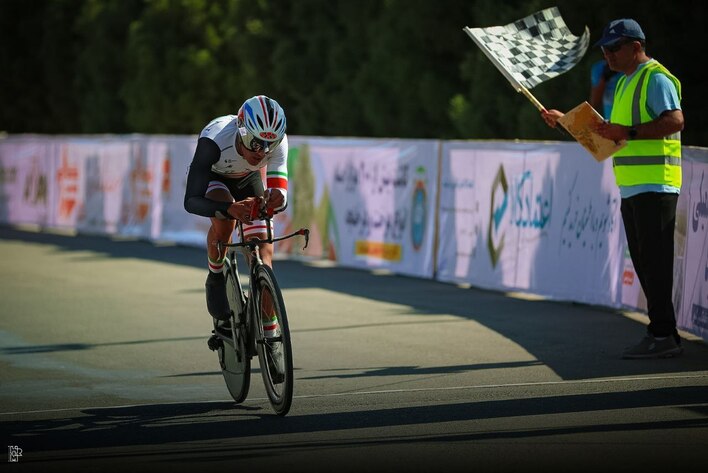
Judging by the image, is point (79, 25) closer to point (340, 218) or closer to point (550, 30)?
point (340, 218)

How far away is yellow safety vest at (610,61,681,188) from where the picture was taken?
10.8m

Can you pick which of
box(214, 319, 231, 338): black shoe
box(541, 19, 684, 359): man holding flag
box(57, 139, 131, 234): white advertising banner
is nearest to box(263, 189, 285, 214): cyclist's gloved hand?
box(214, 319, 231, 338): black shoe

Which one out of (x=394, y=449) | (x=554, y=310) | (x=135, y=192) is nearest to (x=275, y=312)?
(x=394, y=449)

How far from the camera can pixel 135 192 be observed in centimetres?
2678

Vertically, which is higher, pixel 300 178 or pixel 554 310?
pixel 300 178

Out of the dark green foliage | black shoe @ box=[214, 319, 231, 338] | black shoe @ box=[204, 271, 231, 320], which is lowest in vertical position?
black shoe @ box=[214, 319, 231, 338]

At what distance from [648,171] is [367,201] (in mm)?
9168

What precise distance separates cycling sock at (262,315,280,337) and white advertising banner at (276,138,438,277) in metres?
9.77

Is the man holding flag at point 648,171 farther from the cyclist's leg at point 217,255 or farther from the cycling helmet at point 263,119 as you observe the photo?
the cycling helmet at point 263,119

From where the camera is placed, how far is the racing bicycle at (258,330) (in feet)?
27.7

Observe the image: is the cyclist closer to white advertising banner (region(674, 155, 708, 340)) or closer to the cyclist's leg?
the cyclist's leg

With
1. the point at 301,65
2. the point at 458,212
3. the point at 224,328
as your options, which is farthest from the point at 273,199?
the point at 301,65

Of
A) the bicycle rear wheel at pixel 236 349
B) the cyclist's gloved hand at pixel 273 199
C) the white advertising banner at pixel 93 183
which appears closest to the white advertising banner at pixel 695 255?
the bicycle rear wheel at pixel 236 349

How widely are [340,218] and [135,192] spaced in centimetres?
720
